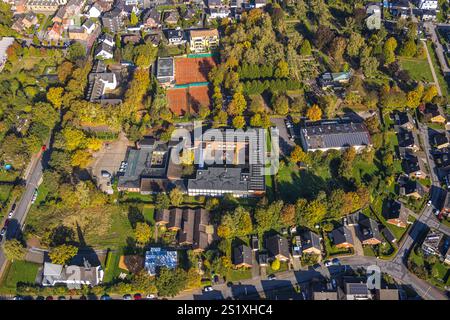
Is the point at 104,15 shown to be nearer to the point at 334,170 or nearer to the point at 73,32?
the point at 73,32

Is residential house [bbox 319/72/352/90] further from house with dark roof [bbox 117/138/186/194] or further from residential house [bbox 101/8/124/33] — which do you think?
residential house [bbox 101/8/124/33]

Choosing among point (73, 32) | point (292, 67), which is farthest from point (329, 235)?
point (73, 32)

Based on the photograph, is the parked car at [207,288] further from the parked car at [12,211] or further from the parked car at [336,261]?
the parked car at [12,211]

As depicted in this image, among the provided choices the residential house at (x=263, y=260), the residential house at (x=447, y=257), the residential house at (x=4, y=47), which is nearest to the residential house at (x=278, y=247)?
the residential house at (x=263, y=260)

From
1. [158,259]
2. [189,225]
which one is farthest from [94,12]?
[158,259]

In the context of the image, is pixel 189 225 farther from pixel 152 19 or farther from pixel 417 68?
pixel 417 68
